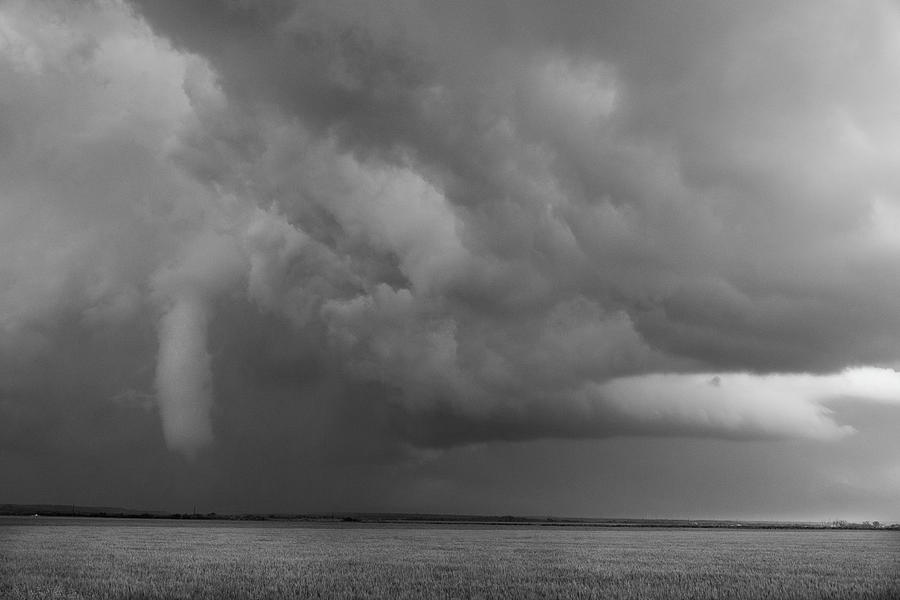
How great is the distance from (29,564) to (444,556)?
27.3m

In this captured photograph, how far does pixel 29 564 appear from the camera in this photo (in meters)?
42.9

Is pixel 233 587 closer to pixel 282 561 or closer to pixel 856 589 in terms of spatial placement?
pixel 282 561

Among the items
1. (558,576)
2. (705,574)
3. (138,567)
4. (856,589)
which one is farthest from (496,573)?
(138,567)

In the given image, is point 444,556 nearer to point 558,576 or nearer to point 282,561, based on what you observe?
point 282,561

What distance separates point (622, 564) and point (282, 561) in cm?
2182

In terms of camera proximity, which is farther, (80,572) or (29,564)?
(29,564)

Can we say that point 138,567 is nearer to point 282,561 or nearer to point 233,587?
point 282,561

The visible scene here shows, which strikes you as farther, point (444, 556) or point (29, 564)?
point (444, 556)

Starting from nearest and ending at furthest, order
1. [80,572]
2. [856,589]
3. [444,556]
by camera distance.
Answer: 1. [856,589]
2. [80,572]
3. [444,556]

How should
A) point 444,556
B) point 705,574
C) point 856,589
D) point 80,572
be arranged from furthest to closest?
point 444,556 < point 705,574 < point 80,572 < point 856,589

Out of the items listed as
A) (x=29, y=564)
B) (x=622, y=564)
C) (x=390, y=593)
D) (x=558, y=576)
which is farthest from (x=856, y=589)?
(x=29, y=564)

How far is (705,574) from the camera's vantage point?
40.6m

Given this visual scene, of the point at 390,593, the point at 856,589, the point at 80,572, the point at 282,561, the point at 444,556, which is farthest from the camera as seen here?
the point at 444,556

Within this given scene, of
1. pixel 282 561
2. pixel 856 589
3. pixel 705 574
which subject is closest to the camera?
pixel 856 589
